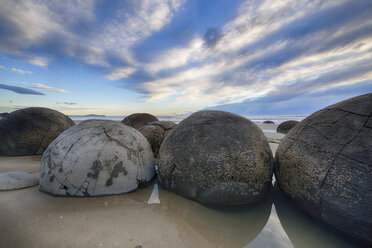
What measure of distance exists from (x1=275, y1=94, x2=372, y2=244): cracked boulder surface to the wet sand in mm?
250

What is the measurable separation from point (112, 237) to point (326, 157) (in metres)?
2.59

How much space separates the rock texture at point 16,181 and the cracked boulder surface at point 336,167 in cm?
396

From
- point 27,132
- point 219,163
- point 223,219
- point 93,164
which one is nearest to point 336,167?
point 219,163

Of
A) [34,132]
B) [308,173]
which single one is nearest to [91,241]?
[308,173]

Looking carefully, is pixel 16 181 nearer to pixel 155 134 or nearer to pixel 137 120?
pixel 155 134

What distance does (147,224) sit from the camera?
191cm

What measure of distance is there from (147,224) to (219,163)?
3.85 feet

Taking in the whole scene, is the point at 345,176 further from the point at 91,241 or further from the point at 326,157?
the point at 91,241

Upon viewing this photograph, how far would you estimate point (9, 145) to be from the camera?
4590 mm

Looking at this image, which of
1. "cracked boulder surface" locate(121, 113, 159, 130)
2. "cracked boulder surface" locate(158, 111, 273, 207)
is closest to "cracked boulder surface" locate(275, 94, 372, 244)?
"cracked boulder surface" locate(158, 111, 273, 207)

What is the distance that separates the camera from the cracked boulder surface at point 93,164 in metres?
2.33

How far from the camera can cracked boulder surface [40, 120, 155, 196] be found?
7.63ft

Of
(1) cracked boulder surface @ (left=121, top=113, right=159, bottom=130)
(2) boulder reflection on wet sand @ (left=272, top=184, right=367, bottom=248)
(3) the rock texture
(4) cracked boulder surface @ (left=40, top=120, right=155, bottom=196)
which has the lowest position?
(2) boulder reflection on wet sand @ (left=272, top=184, right=367, bottom=248)

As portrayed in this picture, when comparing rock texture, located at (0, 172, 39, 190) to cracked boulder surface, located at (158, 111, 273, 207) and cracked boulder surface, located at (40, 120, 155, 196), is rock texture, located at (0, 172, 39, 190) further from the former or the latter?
cracked boulder surface, located at (158, 111, 273, 207)
